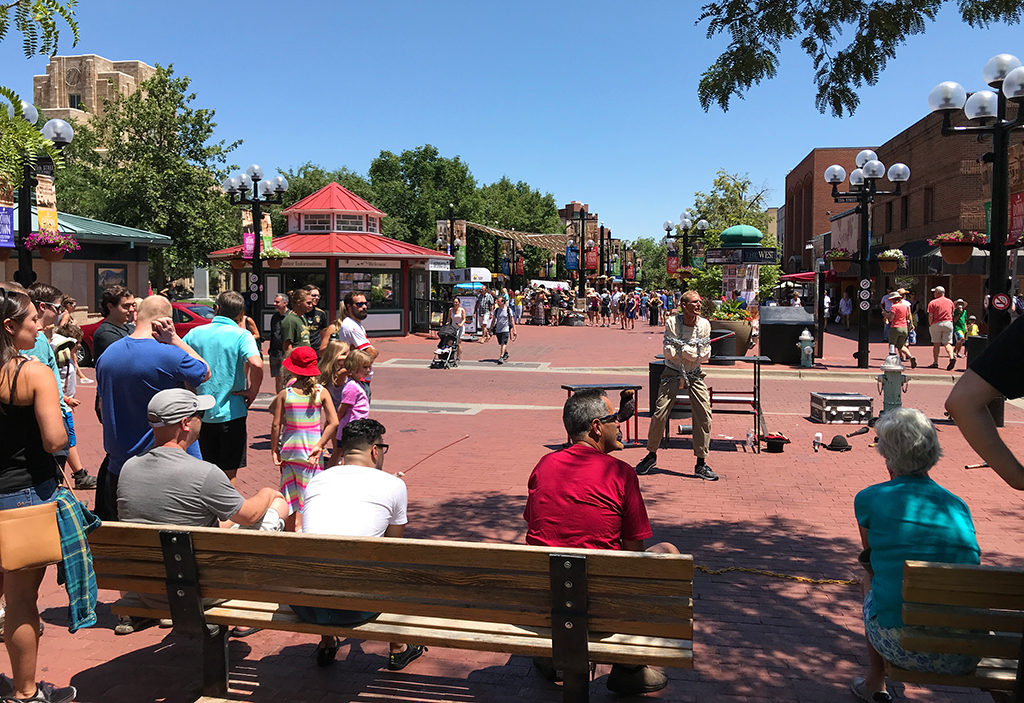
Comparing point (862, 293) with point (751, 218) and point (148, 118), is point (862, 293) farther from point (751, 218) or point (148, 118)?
point (751, 218)

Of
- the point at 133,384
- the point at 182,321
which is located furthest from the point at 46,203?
the point at 182,321

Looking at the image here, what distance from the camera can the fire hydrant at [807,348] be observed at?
61.2 feet

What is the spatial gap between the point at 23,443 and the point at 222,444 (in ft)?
7.36

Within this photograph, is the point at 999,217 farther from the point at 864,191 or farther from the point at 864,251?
the point at 864,251

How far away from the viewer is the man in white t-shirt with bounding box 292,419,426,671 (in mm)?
3702

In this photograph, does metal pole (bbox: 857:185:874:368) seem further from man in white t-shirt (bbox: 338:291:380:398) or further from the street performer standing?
man in white t-shirt (bbox: 338:291:380:398)

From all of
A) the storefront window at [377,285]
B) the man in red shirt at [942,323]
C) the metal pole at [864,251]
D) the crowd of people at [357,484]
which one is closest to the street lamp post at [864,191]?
the metal pole at [864,251]

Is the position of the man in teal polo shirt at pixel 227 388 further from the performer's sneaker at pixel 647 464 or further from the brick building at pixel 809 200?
the brick building at pixel 809 200

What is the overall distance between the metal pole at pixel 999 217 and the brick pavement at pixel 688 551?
5.25 ft

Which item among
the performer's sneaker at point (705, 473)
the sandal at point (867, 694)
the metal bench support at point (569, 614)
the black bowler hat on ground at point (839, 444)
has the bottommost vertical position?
the sandal at point (867, 694)

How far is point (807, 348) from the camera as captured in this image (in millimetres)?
18703

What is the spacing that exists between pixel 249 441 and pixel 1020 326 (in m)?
9.00

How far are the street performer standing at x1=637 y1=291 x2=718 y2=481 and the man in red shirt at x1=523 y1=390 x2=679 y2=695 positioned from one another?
4.59 meters

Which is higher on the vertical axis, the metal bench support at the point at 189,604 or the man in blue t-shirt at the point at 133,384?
the man in blue t-shirt at the point at 133,384
